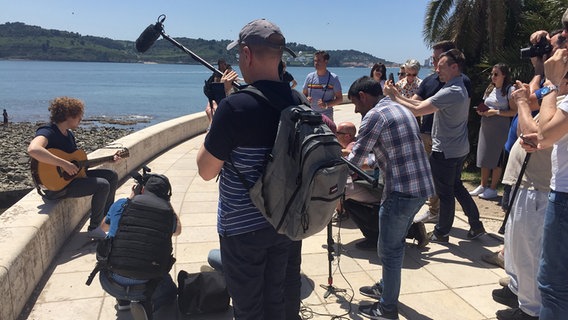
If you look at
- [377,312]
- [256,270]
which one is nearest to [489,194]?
[377,312]

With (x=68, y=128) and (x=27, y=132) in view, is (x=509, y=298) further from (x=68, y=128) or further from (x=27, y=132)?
(x=27, y=132)

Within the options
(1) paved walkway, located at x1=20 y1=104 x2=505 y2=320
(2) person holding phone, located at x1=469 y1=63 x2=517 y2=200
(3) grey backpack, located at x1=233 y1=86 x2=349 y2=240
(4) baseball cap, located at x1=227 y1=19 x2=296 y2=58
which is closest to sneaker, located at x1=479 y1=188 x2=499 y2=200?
(2) person holding phone, located at x1=469 y1=63 x2=517 y2=200

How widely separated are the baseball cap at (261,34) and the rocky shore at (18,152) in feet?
40.2

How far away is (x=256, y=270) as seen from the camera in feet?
7.53

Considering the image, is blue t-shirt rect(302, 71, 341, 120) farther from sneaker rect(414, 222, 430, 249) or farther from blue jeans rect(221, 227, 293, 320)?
blue jeans rect(221, 227, 293, 320)

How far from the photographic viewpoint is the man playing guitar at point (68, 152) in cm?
447

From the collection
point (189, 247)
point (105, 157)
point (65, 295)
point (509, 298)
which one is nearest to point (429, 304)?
point (509, 298)

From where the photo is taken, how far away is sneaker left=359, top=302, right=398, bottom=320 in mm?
3330

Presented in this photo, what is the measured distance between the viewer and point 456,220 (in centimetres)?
576

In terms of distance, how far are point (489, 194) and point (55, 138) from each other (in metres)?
6.15

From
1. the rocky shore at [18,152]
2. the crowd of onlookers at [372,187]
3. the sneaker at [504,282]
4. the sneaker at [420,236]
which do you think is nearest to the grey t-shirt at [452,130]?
the crowd of onlookers at [372,187]

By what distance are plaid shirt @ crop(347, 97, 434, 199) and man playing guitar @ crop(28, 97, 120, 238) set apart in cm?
315

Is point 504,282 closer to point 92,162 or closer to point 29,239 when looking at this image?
point 29,239

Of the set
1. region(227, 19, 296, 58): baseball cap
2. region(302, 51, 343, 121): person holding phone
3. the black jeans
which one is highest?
region(227, 19, 296, 58): baseball cap
